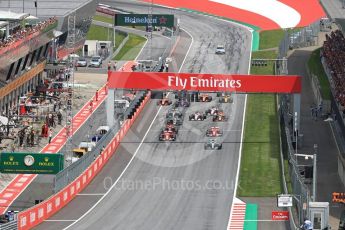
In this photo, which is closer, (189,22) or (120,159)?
(120,159)

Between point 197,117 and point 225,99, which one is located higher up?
point 225,99

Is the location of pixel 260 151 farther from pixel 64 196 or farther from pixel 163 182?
pixel 64 196

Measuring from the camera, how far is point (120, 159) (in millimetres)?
85938

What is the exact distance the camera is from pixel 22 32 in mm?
106000

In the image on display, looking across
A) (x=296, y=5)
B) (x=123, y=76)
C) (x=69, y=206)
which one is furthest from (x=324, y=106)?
(x=296, y=5)

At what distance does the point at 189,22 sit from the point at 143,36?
35.2 ft

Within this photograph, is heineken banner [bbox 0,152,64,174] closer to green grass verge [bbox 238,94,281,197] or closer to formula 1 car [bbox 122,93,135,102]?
green grass verge [bbox 238,94,281,197]

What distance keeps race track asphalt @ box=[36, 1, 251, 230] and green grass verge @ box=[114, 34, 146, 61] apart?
25124 mm

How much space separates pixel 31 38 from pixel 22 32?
5.03ft

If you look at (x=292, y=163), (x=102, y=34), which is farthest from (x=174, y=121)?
(x=102, y=34)

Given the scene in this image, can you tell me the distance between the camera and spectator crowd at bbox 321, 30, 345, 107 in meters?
92.9

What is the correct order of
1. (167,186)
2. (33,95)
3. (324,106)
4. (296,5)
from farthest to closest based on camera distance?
(296,5) < (33,95) < (324,106) < (167,186)

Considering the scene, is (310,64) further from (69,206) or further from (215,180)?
(69,206)

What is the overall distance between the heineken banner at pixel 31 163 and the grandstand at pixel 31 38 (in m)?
27.1
